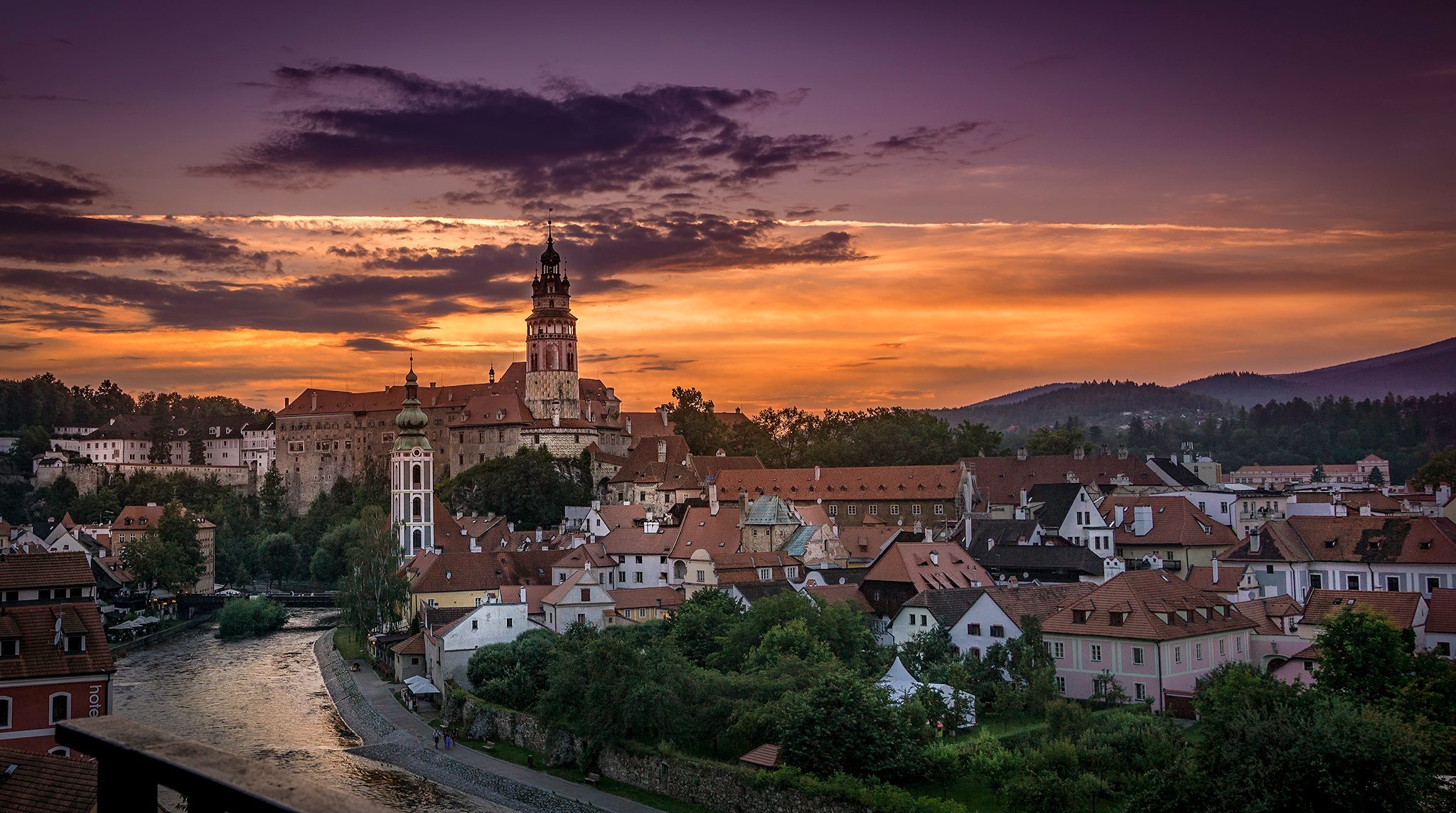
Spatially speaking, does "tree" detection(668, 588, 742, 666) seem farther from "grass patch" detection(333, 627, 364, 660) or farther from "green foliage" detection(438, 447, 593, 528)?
"green foliage" detection(438, 447, 593, 528)

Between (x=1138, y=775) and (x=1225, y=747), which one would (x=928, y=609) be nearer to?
(x=1138, y=775)

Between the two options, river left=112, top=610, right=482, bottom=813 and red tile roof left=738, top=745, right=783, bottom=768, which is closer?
red tile roof left=738, top=745, right=783, bottom=768

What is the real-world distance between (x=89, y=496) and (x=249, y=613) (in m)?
39.1

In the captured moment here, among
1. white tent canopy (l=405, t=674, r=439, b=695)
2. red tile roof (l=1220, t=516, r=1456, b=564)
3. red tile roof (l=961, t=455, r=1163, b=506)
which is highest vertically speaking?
red tile roof (l=961, t=455, r=1163, b=506)

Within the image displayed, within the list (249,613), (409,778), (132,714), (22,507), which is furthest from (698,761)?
(22,507)

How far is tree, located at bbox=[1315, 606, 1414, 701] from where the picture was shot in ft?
85.0

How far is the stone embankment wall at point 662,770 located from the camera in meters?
24.9

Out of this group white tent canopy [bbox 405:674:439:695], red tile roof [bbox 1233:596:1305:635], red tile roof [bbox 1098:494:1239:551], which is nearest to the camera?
red tile roof [bbox 1233:596:1305:635]

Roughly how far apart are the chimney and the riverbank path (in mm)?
28515

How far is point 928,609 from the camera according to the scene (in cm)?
3891

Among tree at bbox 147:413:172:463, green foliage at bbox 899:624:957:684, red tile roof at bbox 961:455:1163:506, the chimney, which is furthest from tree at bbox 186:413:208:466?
green foliage at bbox 899:624:957:684

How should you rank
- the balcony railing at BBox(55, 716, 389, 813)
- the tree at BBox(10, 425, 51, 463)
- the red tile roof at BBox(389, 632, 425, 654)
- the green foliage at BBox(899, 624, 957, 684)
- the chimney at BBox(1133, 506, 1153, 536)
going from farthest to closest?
the tree at BBox(10, 425, 51, 463)
the chimney at BBox(1133, 506, 1153, 536)
the red tile roof at BBox(389, 632, 425, 654)
the green foliage at BBox(899, 624, 957, 684)
the balcony railing at BBox(55, 716, 389, 813)

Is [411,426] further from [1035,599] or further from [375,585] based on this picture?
[1035,599]

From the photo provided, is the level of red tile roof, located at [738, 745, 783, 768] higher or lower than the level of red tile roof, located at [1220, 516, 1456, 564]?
lower
